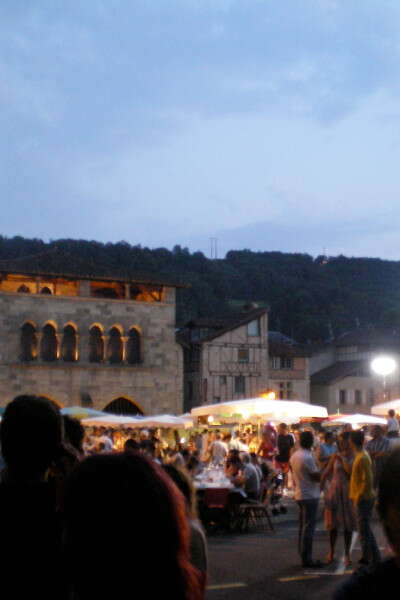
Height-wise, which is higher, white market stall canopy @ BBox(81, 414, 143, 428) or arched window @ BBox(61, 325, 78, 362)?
arched window @ BBox(61, 325, 78, 362)

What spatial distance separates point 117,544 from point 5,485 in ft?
4.10

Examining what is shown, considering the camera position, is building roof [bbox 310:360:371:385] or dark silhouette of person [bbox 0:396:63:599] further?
building roof [bbox 310:360:371:385]

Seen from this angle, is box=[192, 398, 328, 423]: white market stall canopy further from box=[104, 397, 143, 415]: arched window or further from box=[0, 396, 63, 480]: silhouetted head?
box=[104, 397, 143, 415]: arched window

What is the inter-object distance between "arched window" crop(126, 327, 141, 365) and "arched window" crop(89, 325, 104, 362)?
4.61 ft

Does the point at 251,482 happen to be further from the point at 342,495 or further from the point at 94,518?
the point at 94,518

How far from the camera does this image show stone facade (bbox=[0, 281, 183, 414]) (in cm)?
4269

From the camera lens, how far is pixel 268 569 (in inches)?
424

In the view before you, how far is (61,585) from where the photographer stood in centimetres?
289

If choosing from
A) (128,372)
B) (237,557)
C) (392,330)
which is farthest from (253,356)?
(237,557)

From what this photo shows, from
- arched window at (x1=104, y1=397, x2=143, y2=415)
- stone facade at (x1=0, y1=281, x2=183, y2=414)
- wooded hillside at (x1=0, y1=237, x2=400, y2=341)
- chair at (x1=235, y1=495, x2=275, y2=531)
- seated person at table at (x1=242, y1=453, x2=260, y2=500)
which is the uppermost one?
wooded hillside at (x1=0, y1=237, x2=400, y2=341)

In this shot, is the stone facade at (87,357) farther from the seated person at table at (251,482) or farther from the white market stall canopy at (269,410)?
the seated person at table at (251,482)

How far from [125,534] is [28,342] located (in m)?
42.2

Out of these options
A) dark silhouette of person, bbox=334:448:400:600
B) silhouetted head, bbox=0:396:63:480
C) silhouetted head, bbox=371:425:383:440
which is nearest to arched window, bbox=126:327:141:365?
silhouetted head, bbox=371:425:383:440

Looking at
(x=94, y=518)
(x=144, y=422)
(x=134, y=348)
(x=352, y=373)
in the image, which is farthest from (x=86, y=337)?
(x=94, y=518)
